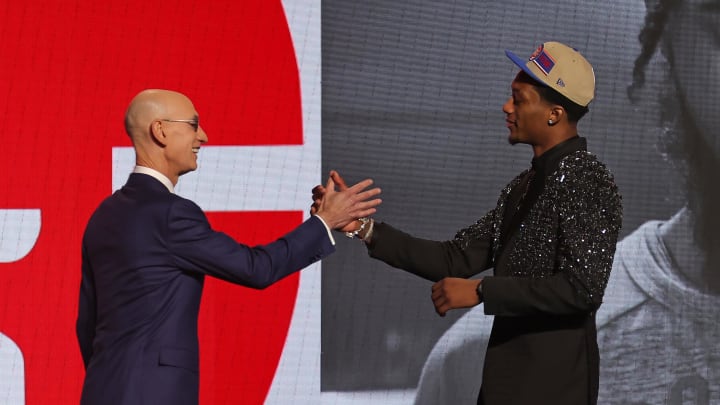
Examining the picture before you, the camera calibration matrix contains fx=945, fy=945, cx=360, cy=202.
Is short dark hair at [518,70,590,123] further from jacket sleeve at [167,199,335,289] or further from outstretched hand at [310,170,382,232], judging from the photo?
jacket sleeve at [167,199,335,289]

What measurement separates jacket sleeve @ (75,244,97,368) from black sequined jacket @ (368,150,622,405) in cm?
89

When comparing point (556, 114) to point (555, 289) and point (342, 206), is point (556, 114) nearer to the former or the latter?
point (555, 289)

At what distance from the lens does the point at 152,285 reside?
2006mm

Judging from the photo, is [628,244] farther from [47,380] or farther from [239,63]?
[47,380]

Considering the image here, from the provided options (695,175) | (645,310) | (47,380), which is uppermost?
(695,175)

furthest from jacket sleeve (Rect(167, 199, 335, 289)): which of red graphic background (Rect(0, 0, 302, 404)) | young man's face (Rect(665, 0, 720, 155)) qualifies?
young man's face (Rect(665, 0, 720, 155))

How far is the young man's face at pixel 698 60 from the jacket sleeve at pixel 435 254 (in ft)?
4.66

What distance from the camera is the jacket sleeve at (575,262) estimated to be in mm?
1965

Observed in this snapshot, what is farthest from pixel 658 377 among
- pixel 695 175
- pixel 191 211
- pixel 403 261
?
pixel 191 211

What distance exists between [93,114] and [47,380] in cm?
96

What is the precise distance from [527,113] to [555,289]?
1.42 feet

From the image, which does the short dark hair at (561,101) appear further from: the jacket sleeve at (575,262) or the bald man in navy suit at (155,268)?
the bald man in navy suit at (155,268)

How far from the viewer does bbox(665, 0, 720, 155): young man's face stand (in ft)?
11.4

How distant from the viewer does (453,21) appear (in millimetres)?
3428
